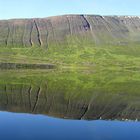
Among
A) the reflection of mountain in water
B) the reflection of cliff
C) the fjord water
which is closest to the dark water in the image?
the fjord water

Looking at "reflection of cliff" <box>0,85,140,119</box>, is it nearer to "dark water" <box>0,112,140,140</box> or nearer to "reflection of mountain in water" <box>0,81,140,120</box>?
"reflection of mountain in water" <box>0,81,140,120</box>

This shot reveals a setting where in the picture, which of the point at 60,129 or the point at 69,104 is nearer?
the point at 60,129

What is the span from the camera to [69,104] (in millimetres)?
57781

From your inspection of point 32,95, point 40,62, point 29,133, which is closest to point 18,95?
point 32,95

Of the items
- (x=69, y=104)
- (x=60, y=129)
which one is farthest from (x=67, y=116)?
(x=69, y=104)

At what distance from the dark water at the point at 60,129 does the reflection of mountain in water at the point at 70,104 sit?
3.57m

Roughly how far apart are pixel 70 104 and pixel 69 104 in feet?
0.51

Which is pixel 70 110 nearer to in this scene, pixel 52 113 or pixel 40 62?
pixel 52 113

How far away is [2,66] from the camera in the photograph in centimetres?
17562

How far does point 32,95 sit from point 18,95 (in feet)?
7.77

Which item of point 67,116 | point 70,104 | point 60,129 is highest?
point 60,129

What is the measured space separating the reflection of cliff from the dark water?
3.79m

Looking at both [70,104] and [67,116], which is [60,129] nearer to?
[67,116]

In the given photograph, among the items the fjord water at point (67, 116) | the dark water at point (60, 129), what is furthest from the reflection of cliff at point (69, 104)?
the dark water at point (60, 129)
